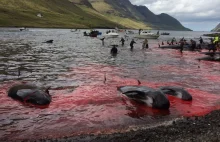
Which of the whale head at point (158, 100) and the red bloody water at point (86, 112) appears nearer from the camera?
the red bloody water at point (86, 112)

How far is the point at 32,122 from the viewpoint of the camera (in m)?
15.5

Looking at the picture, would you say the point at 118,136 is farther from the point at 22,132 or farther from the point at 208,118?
the point at 208,118

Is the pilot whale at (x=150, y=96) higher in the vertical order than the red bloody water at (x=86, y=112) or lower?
higher

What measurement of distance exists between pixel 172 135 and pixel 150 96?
5.71 metres

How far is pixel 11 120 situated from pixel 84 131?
418 centimetres

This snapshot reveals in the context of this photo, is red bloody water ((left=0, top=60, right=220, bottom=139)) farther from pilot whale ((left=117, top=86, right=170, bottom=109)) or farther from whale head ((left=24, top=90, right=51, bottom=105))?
whale head ((left=24, top=90, right=51, bottom=105))

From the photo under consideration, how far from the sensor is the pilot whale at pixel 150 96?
18.4 metres

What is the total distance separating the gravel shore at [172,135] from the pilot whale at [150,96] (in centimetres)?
314

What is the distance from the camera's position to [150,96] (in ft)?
61.4

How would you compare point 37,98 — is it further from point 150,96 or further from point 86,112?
point 150,96

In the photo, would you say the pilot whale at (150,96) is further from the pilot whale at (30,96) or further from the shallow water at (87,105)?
the pilot whale at (30,96)

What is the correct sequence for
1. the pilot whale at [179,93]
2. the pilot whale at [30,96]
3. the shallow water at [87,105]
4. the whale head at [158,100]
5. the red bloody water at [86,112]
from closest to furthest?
the red bloody water at [86,112] < the shallow water at [87,105] < the whale head at [158,100] < the pilot whale at [30,96] < the pilot whale at [179,93]

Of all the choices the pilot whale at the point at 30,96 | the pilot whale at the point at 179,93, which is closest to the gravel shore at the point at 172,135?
the pilot whale at the point at 179,93

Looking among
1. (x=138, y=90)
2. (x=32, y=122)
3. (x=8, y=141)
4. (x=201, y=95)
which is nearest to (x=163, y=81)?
(x=201, y=95)
